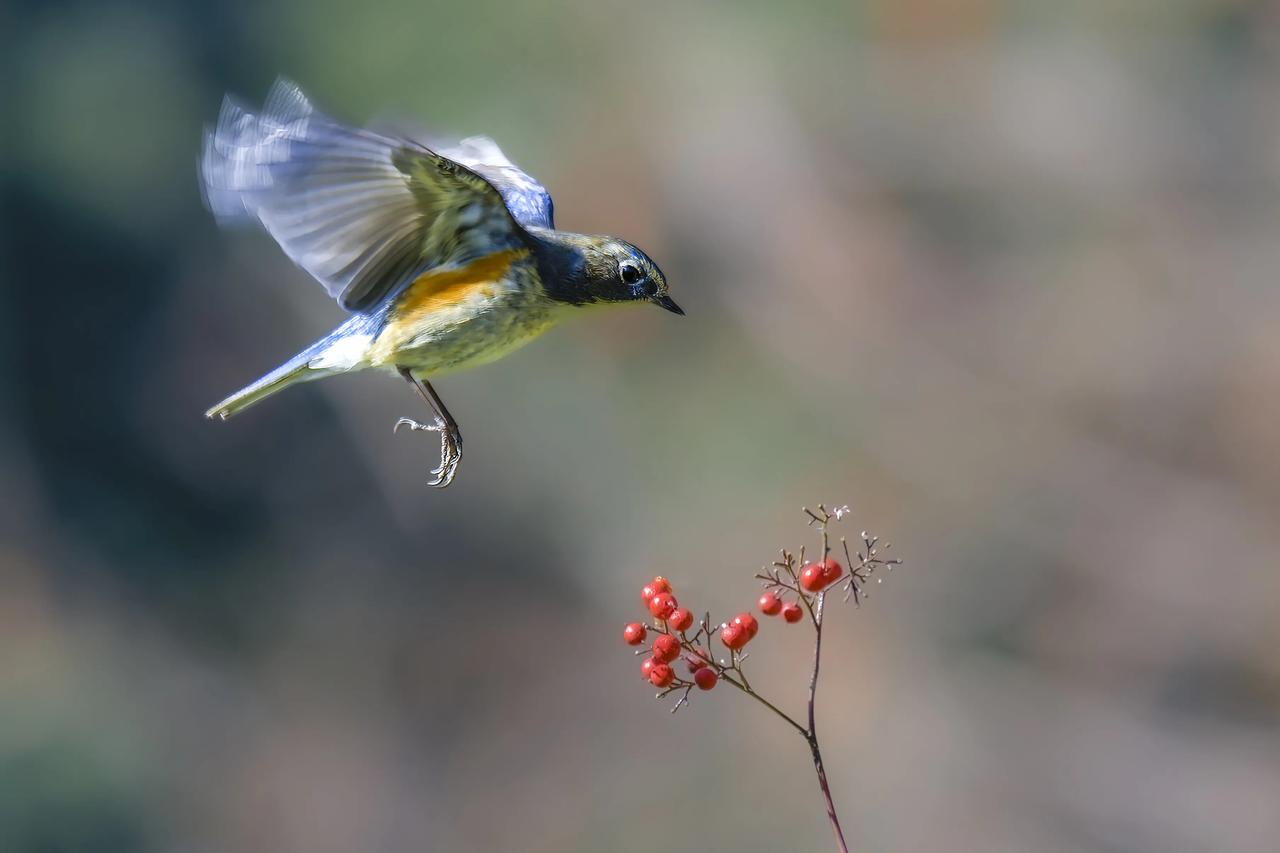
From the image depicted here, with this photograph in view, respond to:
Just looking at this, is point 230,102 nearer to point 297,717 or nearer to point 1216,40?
point 297,717

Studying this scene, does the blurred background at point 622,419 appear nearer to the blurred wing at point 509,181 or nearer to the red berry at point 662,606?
the blurred wing at point 509,181

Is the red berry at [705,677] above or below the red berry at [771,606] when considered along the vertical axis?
below

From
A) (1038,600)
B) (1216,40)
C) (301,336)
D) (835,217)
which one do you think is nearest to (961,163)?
(835,217)

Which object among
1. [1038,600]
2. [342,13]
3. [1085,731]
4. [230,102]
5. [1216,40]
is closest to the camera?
[230,102]

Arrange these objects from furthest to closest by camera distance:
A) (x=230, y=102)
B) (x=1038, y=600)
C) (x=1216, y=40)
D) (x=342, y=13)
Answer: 1. (x=342, y=13)
2. (x=1216, y=40)
3. (x=1038, y=600)
4. (x=230, y=102)

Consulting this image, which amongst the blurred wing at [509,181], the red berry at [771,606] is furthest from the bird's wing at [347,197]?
the red berry at [771,606]

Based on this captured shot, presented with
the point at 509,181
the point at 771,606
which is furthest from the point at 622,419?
the point at 771,606
